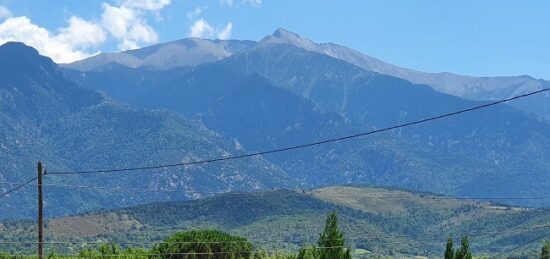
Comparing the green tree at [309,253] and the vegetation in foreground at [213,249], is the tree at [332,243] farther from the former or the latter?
the green tree at [309,253]

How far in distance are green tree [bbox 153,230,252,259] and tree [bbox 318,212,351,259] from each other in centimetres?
1024

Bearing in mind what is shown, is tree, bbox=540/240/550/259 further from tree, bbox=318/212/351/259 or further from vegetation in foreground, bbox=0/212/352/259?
tree, bbox=318/212/351/259

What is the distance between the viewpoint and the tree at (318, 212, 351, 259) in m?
87.2

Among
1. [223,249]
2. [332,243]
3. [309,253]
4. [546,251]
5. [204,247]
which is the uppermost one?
[204,247]

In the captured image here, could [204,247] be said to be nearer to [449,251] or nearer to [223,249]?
[223,249]

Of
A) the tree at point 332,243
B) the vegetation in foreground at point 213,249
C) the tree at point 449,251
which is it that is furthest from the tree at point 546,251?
the tree at point 332,243

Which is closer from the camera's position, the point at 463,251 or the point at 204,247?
the point at 463,251

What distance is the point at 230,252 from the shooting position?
95.1 m

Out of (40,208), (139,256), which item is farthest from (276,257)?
(40,208)

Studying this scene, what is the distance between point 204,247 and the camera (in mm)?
93688

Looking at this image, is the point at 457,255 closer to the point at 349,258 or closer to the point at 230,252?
the point at 349,258

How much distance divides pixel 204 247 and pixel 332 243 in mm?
14515

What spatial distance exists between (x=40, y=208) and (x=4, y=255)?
Result: 52.6 metres

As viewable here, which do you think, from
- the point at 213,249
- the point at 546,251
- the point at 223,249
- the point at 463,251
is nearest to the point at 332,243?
the point at 463,251
